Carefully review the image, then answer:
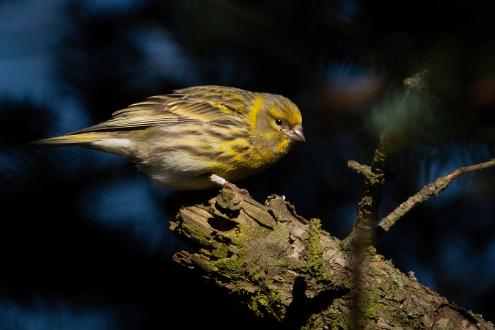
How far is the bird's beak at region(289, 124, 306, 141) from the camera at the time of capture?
2.91 metres

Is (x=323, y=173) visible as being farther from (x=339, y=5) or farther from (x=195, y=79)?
(x=339, y=5)

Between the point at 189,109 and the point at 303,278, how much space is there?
177cm

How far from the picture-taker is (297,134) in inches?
119

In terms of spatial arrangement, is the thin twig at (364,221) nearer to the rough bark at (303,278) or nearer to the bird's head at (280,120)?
the rough bark at (303,278)

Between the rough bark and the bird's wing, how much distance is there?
1.10 m

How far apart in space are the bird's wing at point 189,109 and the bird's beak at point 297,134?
287mm

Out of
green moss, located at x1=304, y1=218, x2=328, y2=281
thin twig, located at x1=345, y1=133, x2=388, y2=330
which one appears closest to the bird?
green moss, located at x1=304, y1=218, x2=328, y2=281

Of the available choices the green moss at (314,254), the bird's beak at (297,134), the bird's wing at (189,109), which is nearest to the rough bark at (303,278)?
the green moss at (314,254)

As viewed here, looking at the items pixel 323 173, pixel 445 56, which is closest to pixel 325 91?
pixel 323 173

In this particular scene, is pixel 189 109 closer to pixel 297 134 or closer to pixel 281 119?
pixel 281 119

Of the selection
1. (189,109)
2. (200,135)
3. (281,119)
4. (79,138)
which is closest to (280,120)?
(281,119)

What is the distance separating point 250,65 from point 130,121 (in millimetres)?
1345

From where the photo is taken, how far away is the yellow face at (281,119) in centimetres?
295

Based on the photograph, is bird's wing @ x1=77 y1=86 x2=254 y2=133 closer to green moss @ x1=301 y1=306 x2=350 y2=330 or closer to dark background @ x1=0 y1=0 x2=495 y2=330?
dark background @ x1=0 y1=0 x2=495 y2=330
